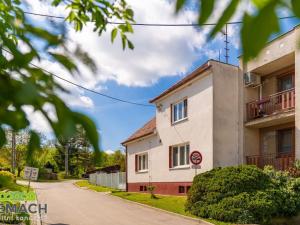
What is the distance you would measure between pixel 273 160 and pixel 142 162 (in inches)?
531

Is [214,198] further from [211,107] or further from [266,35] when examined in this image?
[266,35]

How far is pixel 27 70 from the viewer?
4.17 ft

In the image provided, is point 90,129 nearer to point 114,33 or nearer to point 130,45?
point 114,33

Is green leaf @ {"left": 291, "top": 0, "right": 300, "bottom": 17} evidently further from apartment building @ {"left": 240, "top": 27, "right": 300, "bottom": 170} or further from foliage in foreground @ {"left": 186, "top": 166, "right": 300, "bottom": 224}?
apartment building @ {"left": 240, "top": 27, "right": 300, "bottom": 170}

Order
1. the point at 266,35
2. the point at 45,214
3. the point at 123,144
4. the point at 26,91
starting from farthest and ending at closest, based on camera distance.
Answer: the point at 123,144
the point at 45,214
the point at 26,91
the point at 266,35

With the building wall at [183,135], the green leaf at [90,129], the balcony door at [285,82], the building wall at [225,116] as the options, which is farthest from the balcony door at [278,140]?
the green leaf at [90,129]

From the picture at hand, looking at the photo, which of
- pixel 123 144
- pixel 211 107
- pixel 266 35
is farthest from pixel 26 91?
pixel 123 144

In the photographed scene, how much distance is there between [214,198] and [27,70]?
48.3 feet

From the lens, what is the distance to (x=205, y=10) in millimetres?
958

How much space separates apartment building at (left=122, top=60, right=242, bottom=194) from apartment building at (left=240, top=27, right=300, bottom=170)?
69cm

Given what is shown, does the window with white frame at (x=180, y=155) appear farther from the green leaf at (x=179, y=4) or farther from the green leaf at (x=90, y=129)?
the green leaf at (x=179, y=4)

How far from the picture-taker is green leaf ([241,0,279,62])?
819 mm

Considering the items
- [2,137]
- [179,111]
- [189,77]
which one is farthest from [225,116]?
[2,137]

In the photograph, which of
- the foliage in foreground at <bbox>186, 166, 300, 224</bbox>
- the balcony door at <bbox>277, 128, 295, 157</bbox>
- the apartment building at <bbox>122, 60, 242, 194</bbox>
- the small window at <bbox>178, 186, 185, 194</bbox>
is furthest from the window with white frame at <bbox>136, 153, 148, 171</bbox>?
the foliage in foreground at <bbox>186, 166, 300, 224</bbox>
